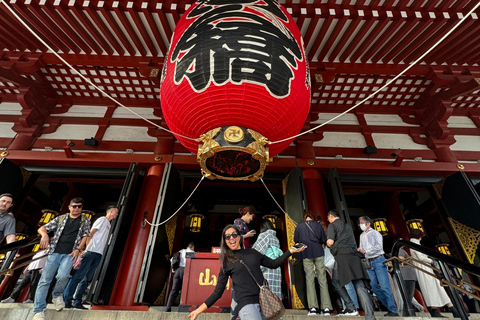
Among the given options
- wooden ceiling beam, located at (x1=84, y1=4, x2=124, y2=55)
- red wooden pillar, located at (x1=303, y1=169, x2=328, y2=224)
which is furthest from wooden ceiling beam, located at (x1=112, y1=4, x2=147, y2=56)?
red wooden pillar, located at (x1=303, y1=169, x2=328, y2=224)

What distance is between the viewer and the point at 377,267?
3.70 m

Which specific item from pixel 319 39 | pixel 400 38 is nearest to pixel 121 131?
pixel 319 39

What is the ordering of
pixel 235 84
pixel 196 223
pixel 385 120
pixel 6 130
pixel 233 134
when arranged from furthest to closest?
pixel 196 223
pixel 385 120
pixel 6 130
pixel 233 134
pixel 235 84

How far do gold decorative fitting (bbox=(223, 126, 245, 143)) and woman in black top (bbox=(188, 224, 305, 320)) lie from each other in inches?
30.4

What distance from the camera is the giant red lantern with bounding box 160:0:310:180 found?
2381mm

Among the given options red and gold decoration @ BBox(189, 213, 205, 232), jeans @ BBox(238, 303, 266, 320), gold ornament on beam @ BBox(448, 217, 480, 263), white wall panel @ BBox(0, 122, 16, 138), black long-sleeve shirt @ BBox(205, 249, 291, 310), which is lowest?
jeans @ BBox(238, 303, 266, 320)

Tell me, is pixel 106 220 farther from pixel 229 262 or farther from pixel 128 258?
pixel 229 262

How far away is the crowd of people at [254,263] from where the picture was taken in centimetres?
212

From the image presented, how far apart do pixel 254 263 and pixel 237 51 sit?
1.78 metres

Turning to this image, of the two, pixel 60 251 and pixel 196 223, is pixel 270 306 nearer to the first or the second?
pixel 60 251

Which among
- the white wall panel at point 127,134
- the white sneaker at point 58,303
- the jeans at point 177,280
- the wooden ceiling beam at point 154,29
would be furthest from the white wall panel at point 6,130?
the jeans at point 177,280

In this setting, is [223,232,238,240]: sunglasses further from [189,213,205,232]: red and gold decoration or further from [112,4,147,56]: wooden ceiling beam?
[189,213,205,232]: red and gold decoration

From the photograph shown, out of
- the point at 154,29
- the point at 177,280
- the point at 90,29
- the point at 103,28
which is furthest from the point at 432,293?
the point at 90,29

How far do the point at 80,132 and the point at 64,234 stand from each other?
3.79 m
